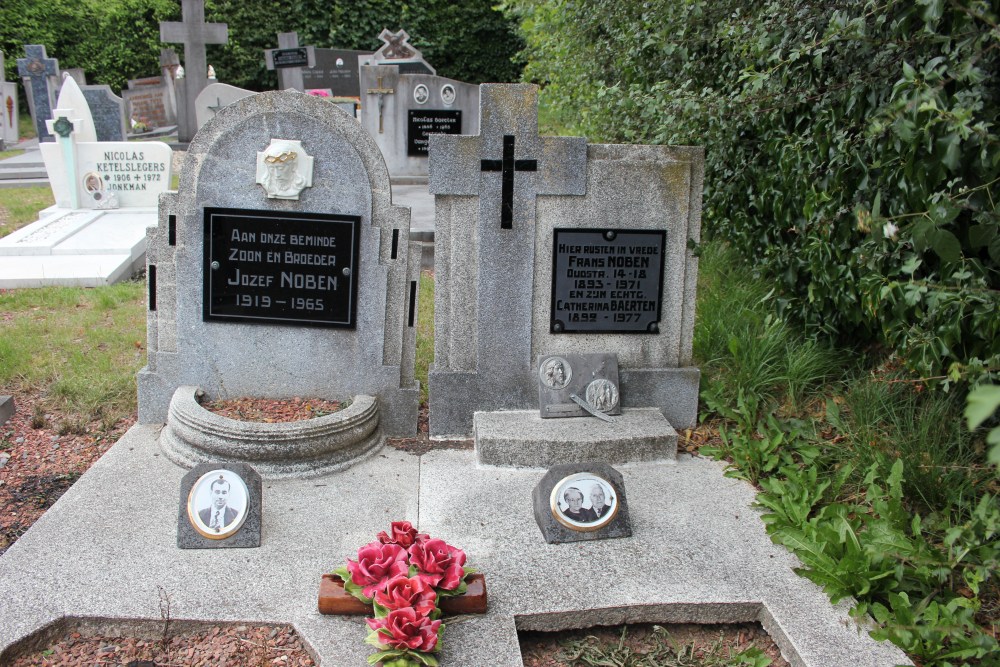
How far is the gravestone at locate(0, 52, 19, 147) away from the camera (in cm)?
1666

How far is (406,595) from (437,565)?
0.19 meters

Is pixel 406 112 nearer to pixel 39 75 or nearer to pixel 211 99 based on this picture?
pixel 211 99

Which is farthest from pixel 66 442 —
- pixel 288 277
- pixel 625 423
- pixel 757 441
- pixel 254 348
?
pixel 757 441

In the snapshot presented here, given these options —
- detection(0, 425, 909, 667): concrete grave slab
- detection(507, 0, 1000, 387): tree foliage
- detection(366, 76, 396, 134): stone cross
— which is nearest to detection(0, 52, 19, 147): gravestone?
detection(366, 76, 396, 134): stone cross

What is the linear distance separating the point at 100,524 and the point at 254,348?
4.16 ft

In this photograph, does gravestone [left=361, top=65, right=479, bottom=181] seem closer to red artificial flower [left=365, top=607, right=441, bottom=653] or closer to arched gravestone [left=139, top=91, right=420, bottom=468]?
arched gravestone [left=139, top=91, right=420, bottom=468]

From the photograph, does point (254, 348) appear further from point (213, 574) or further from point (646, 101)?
point (646, 101)

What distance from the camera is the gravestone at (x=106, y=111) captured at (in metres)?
13.1

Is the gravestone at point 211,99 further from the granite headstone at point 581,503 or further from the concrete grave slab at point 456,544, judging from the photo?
the granite headstone at point 581,503

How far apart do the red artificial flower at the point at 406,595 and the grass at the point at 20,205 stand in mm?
8277

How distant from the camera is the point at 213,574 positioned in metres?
3.14

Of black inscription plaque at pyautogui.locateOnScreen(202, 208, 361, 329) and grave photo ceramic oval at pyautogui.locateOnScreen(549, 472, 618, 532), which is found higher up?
black inscription plaque at pyautogui.locateOnScreen(202, 208, 361, 329)

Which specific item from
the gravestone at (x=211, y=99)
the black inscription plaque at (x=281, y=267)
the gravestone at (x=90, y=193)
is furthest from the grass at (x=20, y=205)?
the black inscription plaque at (x=281, y=267)

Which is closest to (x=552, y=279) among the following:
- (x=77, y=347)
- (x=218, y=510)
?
(x=218, y=510)
